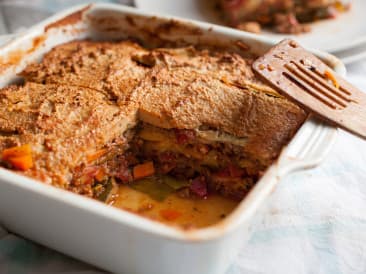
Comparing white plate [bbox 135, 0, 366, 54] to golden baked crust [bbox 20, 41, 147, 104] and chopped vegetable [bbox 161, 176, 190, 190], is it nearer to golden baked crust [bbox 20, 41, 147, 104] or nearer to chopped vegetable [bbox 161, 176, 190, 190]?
golden baked crust [bbox 20, 41, 147, 104]

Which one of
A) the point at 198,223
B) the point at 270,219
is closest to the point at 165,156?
the point at 198,223

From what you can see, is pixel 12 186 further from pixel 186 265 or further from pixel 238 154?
pixel 238 154

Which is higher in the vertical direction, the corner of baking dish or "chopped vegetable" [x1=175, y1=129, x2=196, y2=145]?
the corner of baking dish

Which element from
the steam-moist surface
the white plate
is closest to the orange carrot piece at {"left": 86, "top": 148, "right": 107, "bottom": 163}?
the steam-moist surface

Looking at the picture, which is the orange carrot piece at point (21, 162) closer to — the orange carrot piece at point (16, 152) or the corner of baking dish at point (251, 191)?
the orange carrot piece at point (16, 152)

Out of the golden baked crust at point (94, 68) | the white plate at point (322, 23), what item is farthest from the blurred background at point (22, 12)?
the golden baked crust at point (94, 68)

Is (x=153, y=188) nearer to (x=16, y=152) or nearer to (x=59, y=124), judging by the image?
(x=59, y=124)
